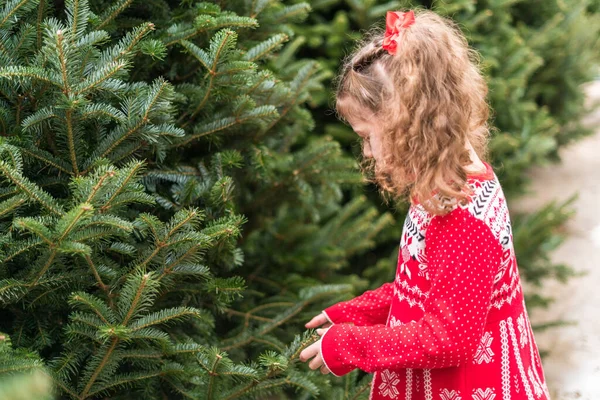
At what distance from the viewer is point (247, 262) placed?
2.49 meters

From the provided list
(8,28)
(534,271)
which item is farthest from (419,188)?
(534,271)

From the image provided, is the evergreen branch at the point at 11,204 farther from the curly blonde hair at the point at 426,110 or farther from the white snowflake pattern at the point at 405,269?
the white snowflake pattern at the point at 405,269

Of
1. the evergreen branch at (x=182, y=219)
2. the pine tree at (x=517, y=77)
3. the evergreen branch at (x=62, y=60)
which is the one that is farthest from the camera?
the pine tree at (x=517, y=77)

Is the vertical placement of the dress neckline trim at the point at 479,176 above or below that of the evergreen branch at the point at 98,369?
above

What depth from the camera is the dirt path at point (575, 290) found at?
10.8ft

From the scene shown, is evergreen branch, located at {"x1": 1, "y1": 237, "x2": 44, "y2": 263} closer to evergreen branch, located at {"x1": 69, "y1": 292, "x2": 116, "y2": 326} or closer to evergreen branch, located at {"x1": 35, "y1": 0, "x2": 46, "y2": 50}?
evergreen branch, located at {"x1": 69, "y1": 292, "x2": 116, "y2": 326}

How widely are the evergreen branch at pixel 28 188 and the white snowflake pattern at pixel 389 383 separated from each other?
0.88 metres

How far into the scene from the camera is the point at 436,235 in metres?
1.37

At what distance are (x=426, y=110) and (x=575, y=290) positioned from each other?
3.19 m

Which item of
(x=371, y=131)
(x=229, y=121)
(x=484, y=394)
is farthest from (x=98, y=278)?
(x=484, y=394)

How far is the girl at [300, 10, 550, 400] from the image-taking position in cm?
133

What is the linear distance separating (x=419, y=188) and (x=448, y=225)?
0.10m

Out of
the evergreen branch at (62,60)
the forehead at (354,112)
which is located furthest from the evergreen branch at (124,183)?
the forehead at (354,112)

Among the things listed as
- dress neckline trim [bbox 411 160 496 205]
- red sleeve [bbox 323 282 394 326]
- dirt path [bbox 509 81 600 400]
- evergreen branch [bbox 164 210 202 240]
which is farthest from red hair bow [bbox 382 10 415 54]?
dirt path [bbox 509 81 600 400]
